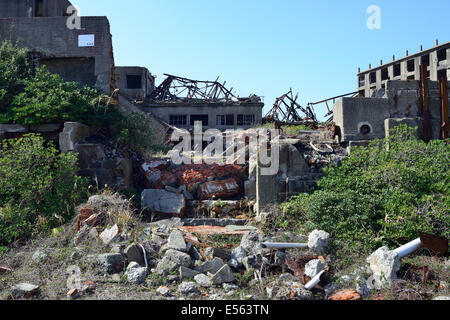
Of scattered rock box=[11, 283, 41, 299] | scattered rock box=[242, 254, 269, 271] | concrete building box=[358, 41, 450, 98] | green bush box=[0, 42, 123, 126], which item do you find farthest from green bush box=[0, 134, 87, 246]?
concrete building box=[358, 41, 450, 98]

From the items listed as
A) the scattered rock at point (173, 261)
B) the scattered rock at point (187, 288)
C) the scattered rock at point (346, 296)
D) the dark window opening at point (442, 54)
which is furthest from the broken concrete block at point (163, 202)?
the dark window opening at point (442, 54)

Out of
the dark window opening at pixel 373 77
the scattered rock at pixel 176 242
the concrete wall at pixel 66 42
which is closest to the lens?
the scattered rock at pixel 176 242

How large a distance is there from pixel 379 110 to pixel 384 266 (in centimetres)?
447

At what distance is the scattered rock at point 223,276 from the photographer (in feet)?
15.6

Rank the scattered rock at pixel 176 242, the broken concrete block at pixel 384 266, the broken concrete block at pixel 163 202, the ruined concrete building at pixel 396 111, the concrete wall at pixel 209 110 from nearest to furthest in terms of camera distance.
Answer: the broken concrete block at pixel 384 266
the scattered rock at pixel 176 242
the broken concrete block at pixel 163 202
the ruined concrete building at pixel 396 111
the concrete wall at pixel 209 110

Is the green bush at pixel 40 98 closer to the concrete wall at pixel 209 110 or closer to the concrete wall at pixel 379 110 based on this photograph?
the concrete wall at pixel 379 110

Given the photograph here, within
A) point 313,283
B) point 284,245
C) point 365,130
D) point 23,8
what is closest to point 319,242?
point 284,245

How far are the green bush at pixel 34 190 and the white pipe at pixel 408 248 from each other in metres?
5.86

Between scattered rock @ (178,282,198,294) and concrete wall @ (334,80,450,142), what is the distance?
16.8ft

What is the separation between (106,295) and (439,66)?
3676cm

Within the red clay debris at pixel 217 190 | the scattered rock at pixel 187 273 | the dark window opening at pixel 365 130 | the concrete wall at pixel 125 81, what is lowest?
the scattered rock at pixel 187 273

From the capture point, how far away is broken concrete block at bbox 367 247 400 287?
15.1 ft

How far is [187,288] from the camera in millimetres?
4543

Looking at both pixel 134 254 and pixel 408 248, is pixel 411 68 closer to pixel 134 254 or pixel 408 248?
pixel 408 248
